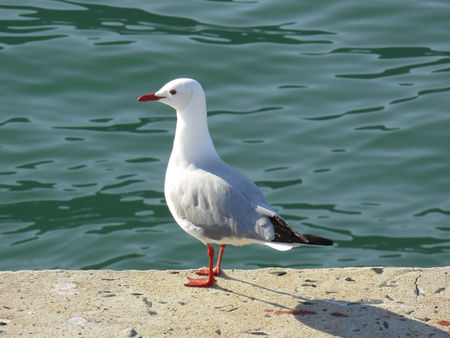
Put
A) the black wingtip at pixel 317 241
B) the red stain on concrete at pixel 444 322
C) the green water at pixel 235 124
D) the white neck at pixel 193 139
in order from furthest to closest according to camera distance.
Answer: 1. the green water at pixel 235 124
2. the white neck at pixel 193 139
3. the red stain on concrete at pixel 444 322
4. the black wingtip at pixel 317 241

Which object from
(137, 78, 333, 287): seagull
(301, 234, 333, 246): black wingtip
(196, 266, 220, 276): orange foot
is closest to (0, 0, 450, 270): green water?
(196, 266, 220, 276): orange foot

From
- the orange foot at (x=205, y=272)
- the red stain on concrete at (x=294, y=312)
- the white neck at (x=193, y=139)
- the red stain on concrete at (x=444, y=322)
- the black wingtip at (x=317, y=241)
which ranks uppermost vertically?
the white neck at (x=193, y=139)

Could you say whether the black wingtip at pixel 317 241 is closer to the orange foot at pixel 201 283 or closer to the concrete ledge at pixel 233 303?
the concrete ledge at pixel 233 303

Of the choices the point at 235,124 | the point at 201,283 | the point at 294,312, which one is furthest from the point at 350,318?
the point at 235,124

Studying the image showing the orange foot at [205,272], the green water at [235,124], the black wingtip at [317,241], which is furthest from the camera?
the green water at [235,124]

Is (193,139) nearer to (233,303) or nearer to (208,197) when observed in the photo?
(208,197)

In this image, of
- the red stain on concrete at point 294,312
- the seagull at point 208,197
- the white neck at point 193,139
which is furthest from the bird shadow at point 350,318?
the white neck at point 193,139

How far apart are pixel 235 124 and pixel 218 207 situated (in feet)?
14.3

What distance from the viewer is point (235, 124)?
9.62 m

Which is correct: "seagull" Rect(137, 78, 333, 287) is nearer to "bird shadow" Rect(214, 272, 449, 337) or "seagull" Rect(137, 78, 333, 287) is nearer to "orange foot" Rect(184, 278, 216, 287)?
"orange foot" Rect(184, 278, 216, 287)

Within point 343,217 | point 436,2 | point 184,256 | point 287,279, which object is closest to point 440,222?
point 343,217

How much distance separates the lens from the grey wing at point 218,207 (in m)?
5.18

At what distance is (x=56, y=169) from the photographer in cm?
883

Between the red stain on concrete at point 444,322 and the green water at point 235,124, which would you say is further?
the green water at point 235,124
